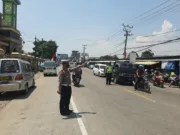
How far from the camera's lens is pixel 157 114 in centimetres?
970

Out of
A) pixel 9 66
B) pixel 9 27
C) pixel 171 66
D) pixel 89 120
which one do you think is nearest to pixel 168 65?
pixel 171 66

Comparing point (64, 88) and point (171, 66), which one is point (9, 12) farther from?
point (64, 88)

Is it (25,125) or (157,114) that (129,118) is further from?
(25,125)

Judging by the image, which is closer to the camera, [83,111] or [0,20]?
[83,111]

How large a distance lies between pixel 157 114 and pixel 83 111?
266 centimetres

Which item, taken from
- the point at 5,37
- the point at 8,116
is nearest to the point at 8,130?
the point at 8,116

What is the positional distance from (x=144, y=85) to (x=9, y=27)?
53489mm

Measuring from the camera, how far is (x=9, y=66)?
14.2 metres

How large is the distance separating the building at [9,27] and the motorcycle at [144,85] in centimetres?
4785

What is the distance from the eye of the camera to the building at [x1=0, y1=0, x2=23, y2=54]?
65000 millimetres

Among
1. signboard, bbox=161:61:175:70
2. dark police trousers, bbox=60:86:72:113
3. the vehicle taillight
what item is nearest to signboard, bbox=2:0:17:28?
signboard, bbox=161:61:175:70

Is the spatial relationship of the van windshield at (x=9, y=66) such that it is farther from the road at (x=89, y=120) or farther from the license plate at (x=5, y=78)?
the road at (x=89, y=120)

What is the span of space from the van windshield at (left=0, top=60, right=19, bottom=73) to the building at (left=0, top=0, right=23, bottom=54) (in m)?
49.6

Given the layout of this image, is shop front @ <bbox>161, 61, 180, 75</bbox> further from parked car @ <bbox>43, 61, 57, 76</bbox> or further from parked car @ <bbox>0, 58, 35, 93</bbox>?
parked car @ <bbox>0, 58, 35, 93</bbox>
